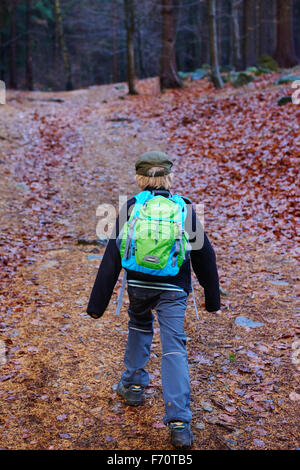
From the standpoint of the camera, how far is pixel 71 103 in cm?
2625

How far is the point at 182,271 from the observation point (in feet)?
11.3

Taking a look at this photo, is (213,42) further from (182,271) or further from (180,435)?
(180,435)

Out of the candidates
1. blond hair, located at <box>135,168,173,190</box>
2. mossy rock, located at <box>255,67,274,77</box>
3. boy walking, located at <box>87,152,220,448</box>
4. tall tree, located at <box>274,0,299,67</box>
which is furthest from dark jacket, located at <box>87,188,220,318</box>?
tall tree, located at <box>274,0,299,67</box>

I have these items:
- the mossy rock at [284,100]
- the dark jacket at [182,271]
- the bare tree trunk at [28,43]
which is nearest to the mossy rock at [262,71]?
the mossy rock at [284,100]

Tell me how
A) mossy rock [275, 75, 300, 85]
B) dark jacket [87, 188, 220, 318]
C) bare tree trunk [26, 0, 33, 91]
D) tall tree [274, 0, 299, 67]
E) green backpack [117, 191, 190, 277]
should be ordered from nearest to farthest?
1. green backpack [117, 191, 190, 277]
2. dark jacket [87, 188, 220, 318]
3. mossy rock [275, 75, 300, 85]
4. tall tree [274, 0, 299, 67]
5. bare tree trunk [26, 0, 33, 91]

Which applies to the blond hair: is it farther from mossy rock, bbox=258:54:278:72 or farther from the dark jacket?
mossy rock, bbox=258:54:278:72

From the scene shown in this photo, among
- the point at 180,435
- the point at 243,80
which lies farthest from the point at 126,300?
the point at 243,80

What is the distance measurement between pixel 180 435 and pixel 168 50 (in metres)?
20.8

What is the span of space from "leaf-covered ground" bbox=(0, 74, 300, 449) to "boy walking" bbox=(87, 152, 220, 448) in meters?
0.56

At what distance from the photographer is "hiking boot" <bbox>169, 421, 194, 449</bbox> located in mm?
3264

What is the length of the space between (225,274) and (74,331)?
280 cm

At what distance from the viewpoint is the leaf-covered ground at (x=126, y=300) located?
372 centimetres

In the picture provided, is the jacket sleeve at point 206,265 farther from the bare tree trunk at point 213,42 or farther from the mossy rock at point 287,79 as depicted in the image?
the bare tree trunk at point 213,42
